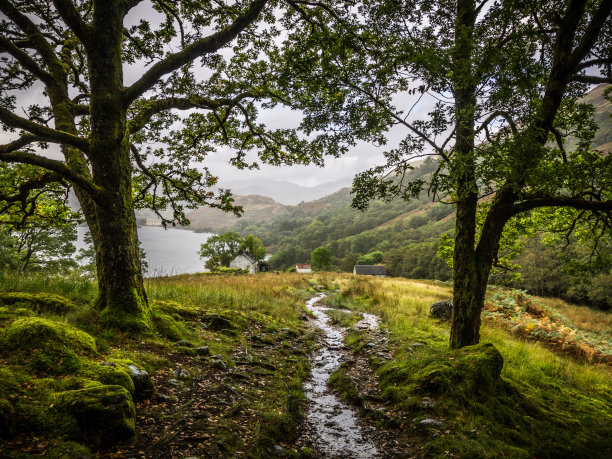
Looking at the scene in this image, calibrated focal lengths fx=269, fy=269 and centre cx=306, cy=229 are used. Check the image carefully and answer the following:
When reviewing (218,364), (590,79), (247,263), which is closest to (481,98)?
(590,79)

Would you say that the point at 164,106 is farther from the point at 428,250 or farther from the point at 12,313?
the point at 428,250

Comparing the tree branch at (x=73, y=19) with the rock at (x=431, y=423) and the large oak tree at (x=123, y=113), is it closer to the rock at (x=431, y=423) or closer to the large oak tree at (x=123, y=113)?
the large oak tree at (x=123, y=113)

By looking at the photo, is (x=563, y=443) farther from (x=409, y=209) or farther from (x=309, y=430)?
(x=409, y=209)

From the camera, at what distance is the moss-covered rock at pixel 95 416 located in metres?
2.79

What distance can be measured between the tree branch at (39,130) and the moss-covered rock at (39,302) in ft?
11.2

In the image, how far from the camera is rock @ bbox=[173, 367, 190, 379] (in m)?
4.86

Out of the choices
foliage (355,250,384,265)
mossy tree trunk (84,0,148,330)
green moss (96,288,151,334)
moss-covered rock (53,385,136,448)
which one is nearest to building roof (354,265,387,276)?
foliage (355,250,384,265)

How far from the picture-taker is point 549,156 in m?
4.54

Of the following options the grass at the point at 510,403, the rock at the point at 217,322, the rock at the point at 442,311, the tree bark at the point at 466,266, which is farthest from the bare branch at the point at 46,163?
the rock at the point at 442,311

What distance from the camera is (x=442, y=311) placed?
1246cm

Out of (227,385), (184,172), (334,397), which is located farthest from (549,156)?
(184,172)

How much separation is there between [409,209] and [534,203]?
16075 cm

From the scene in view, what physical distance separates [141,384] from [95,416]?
115cm

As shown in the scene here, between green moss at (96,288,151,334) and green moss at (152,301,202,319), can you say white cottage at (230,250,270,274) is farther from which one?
green moss at (96,288,151,334)
